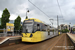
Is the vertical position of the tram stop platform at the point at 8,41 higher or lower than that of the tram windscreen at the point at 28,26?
lower

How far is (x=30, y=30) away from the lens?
12398mm

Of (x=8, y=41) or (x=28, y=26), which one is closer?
(x=8, y=41)

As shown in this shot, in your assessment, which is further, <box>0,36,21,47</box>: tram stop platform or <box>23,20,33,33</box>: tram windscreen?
<box>23,20,33,33</box>: tram windscreen

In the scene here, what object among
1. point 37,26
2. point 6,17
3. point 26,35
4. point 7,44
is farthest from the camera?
point 6,17

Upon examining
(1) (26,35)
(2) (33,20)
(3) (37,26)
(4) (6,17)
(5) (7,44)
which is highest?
(4) (6,17)

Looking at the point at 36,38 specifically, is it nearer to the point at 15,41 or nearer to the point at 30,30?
the point at 30,30

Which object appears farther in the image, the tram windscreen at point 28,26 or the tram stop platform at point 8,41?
the tram windscreen at point 28,26

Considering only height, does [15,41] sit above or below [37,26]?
below

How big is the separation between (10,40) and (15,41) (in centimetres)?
120

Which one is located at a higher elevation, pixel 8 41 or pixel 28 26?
pixel 28 26

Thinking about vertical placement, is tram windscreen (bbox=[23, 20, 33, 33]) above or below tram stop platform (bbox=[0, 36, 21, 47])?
above

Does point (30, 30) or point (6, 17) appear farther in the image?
point (6, 17)

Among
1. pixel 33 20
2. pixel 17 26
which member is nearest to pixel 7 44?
pixel 33 20

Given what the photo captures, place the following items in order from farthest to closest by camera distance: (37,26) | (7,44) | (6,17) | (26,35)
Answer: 1. (6,17)
2. (37,26)
3. (26,35)
4. (7,44)
